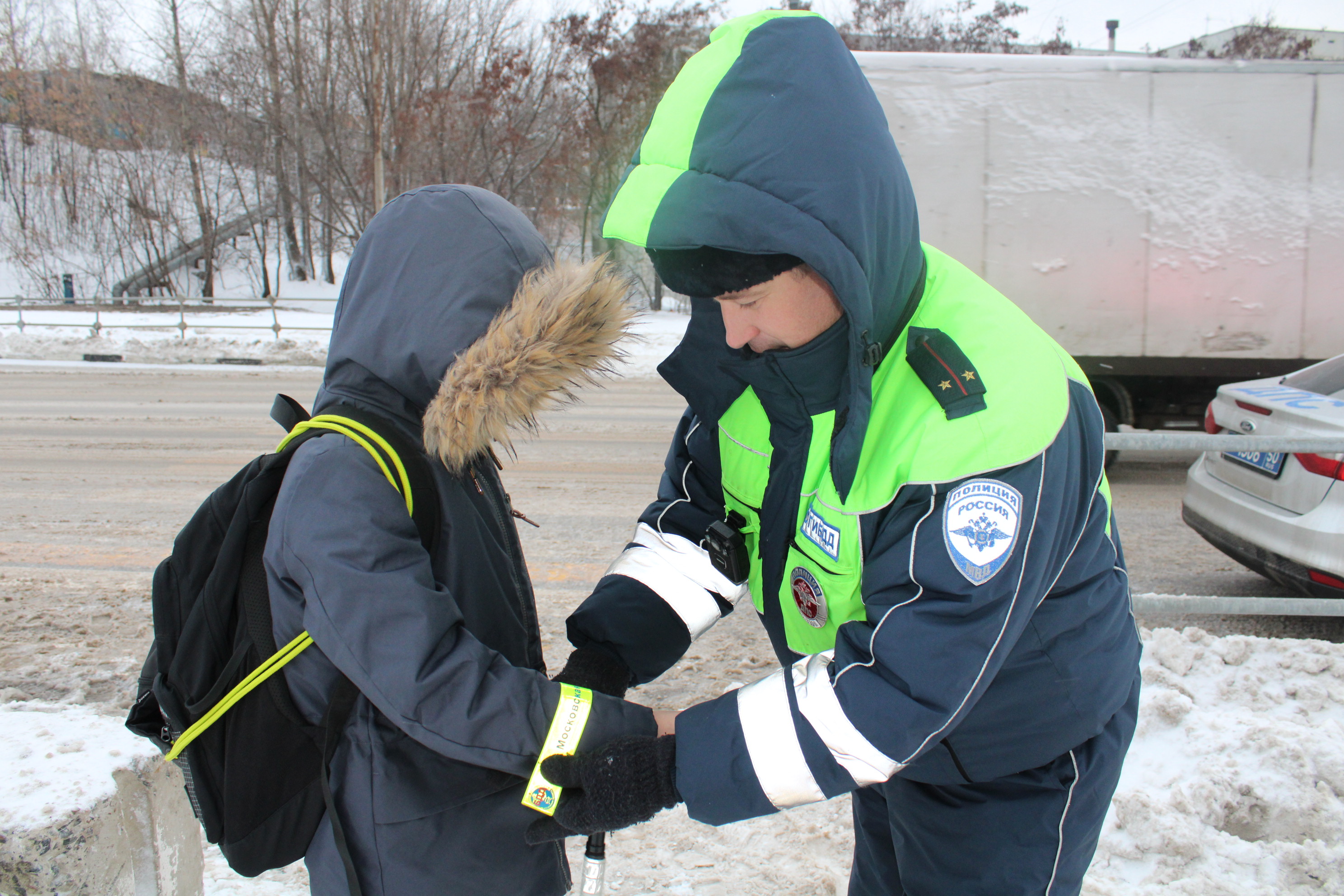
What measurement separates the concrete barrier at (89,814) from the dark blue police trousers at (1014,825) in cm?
151

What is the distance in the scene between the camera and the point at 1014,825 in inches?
60.6

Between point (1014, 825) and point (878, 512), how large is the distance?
62 centimetres

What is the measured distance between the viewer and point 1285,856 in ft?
8.27

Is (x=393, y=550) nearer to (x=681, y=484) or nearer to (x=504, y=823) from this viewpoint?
(x=504, y=823)

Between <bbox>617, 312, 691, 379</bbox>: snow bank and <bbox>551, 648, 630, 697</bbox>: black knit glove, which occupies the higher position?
<bbox>551, 648, 630, 697</bbox>: black knit glove

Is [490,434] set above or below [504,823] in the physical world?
above

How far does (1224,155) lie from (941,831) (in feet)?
27.1

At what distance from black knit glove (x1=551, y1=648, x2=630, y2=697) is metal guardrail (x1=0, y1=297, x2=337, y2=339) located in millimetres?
17784

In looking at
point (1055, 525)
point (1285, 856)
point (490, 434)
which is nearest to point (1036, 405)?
point (1055, 525)

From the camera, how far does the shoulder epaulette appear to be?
4.26 feet

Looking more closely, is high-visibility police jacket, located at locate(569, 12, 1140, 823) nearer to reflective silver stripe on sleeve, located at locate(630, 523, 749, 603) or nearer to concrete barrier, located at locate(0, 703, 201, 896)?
reflective silver stripe on sleeve, located at locate(630, 523, 749, 603)

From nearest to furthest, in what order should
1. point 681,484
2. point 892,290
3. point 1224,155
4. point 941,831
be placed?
point 892,290 < point 941,831 < point 681,484 < point 1224,155

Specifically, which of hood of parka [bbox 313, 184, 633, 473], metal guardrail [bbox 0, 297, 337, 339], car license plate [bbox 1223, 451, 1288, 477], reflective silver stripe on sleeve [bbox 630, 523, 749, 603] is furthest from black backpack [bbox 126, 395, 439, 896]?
metal guardrail [bbox 0, 297, 337, 339]

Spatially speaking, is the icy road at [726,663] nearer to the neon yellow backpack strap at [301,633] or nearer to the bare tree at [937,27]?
the neon yellow backpack strap at [301,633]
